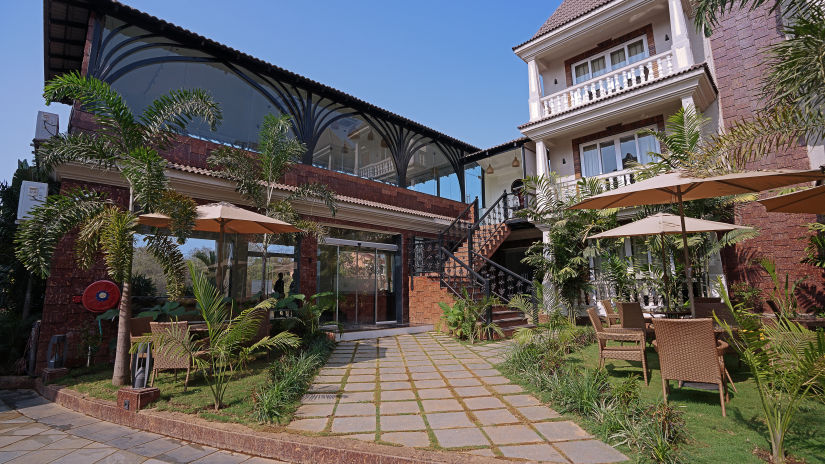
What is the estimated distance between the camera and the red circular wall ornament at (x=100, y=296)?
253 inches

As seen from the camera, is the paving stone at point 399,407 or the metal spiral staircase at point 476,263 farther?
the metal spiral staircase at point 476,263

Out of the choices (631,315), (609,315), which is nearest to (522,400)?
(631,315)

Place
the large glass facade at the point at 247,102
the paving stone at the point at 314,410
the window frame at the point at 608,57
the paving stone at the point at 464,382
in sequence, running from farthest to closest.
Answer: the window frame at the point at 608,57 < the large glass facade at the point at 247,102 < the paving stone at the point at 464,382 < the paving stone at the point at 314,410

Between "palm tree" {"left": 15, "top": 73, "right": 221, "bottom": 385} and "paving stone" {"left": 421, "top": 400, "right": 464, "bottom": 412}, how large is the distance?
153 inches

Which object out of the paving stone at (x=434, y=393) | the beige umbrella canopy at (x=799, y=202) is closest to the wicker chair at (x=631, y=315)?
the beige umbrella canopy at (x=799, y=202)

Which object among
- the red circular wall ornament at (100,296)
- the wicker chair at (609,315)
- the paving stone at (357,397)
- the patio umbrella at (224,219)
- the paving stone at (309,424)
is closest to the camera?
the paving stone at (309,424)

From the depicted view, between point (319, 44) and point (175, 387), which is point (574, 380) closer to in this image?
point (175, 387)

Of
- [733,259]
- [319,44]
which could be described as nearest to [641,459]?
[733,259]

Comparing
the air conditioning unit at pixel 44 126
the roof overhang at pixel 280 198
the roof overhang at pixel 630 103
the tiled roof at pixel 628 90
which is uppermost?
the tiled roof at pixel 628 90

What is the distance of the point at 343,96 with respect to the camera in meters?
11.5

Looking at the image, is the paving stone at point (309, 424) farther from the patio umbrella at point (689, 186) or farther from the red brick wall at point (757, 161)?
the red brick wall at point (757, 161)

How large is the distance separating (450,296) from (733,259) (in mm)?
6582

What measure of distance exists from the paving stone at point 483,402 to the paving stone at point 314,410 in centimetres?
148

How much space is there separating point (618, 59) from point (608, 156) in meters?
2.98
